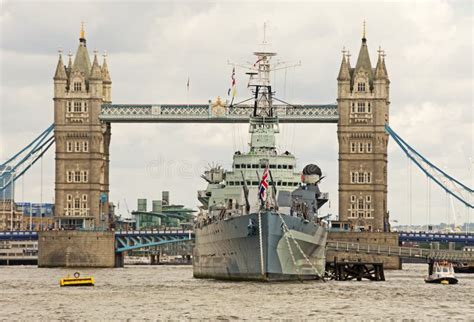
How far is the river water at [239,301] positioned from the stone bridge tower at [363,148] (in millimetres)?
71930

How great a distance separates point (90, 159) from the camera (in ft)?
635

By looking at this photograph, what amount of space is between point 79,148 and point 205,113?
17340 mm

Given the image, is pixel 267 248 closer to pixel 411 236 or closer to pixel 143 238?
pixel 411 236

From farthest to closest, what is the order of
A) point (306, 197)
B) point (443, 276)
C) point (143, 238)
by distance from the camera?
1. point (143, 238)
2. point (443, 276)
3. point (306, 197)

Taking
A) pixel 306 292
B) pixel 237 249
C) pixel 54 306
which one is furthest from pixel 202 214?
pixel 54 306

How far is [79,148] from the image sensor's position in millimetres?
193750

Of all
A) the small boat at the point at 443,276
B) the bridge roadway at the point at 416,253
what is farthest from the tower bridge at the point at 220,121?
the small boat at the point at 443,276

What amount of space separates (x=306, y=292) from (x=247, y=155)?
24.7 metres

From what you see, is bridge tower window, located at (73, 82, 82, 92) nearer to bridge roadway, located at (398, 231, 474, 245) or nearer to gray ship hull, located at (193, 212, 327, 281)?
bridge roadway, located at (398, 231, 474, 245)

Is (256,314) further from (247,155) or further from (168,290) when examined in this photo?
(247,155)

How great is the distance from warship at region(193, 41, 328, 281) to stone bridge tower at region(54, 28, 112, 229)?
193 feet

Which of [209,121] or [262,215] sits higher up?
[209,121]

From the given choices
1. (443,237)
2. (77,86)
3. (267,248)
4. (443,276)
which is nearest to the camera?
(267,248)

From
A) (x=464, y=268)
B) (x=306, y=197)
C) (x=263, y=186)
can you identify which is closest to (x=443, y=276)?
(x=306, y=197)
